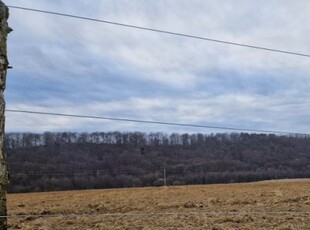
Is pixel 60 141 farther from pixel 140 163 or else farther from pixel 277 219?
pixel 140 163

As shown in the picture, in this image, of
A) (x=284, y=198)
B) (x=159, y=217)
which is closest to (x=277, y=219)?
(x=159, y=217)

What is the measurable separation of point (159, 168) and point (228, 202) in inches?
1273

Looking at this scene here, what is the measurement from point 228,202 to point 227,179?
3043 centimetres

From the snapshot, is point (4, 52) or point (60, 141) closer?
point (4, 52)

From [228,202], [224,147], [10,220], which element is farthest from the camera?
[224,147]

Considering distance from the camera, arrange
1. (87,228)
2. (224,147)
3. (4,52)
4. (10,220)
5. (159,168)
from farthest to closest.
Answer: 1. (159,168)
2. (224,147)
3. (10,220)
4. (87,228)
5. (4,52)

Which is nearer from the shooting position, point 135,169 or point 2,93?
point 2,93

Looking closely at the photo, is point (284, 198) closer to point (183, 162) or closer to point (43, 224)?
point (43, 224)

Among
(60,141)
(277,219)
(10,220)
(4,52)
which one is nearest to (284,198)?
(277,219)

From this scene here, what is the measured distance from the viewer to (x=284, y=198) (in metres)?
13.6

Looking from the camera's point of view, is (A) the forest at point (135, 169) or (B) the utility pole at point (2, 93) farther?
(A) the forest at point (135, 169)

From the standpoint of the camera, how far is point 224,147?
20078mm

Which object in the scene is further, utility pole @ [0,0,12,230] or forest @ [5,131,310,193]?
forest @ [5,131,310,193]

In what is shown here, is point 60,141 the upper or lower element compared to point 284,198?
upper
